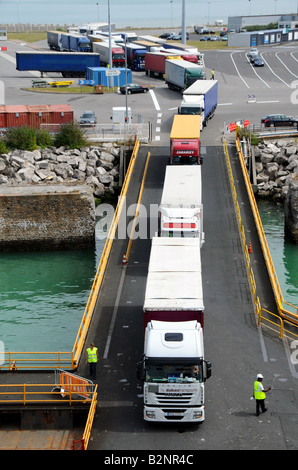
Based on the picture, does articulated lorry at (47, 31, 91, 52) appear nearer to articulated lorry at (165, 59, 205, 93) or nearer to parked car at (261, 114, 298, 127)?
articulated lorry at (165, 59, 205, 93)

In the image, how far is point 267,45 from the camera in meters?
121

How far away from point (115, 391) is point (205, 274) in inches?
380

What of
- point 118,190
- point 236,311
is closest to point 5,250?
point 118,190

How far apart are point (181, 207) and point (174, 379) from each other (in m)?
13.6

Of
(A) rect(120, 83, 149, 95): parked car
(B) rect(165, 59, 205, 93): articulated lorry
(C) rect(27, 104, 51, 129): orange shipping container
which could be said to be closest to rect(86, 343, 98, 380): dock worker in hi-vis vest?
(C) rect(27, 104, 51, 129): orange shipping container

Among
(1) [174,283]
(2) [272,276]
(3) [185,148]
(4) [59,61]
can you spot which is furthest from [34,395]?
(4) [59,61]

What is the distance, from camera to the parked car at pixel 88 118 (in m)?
56.9

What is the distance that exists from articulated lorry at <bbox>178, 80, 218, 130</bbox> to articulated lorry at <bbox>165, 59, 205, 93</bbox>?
Answer: 7027mm

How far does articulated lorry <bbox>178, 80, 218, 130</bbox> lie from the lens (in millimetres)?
52219

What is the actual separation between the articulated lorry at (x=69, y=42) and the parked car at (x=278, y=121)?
171 feet

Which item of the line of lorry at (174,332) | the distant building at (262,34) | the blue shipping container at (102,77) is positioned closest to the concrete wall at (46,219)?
the line of lorry at (174,332)

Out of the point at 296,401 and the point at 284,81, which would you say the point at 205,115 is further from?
the point at 296,401

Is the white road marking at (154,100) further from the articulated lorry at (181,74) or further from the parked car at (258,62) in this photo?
the parked car at (258,62)
